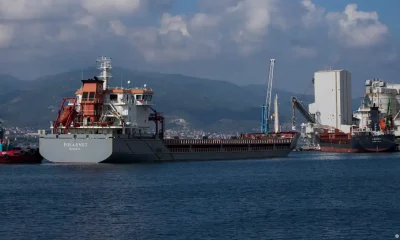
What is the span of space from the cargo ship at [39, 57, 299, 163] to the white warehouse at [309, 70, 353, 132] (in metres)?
73.0

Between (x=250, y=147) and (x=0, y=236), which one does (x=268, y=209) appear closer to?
(x=0, y=236)

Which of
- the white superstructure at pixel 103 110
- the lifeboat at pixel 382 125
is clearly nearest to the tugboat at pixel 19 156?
the white superstructure at pixel 103 110

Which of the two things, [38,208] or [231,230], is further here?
[38,208]

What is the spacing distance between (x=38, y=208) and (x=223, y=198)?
10765 millimetres

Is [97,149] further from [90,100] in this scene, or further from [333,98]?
[333,98]

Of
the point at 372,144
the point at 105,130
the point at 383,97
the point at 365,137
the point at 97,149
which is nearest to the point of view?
the point at 97,149

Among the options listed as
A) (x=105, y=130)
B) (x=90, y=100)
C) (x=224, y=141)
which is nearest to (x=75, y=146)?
(x=105, y=130)

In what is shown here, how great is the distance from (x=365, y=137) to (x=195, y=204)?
82439mm

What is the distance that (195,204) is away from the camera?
44.6 meters

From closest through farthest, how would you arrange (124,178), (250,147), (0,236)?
(0,236)
(124,178)
(250,147)

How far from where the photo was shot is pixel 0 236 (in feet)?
114

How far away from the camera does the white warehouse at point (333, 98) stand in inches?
6029

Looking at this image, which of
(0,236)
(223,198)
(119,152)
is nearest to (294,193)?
(223,198)

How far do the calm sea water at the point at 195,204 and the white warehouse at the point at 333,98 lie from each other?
84.9 metres
